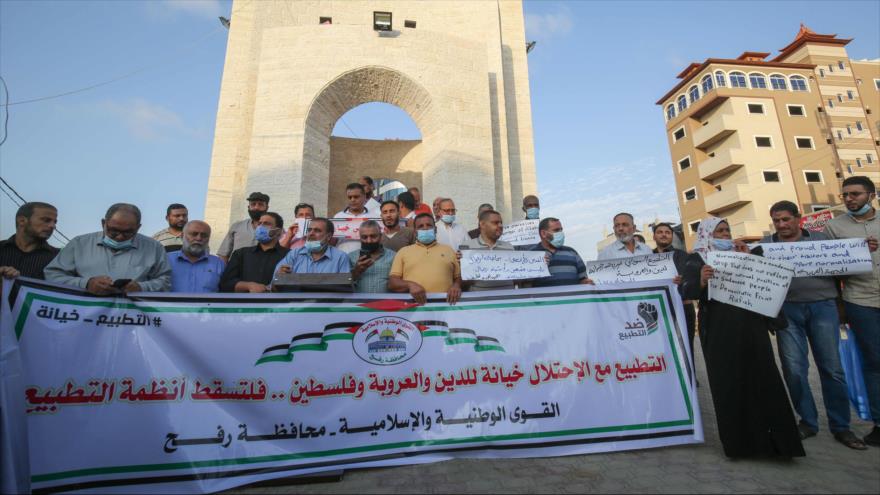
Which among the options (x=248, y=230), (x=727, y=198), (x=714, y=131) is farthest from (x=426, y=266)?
(x=714, y=131)

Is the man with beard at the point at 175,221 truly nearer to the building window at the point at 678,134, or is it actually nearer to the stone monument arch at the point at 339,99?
the stone monument arch at the point at 339,99

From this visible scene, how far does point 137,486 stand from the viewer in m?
2.32

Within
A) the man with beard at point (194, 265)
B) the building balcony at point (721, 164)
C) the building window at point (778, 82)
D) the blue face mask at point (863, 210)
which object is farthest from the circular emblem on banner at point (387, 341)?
the building window at point (778, 82)

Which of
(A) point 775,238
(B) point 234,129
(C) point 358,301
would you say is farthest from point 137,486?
(B) point 234,129

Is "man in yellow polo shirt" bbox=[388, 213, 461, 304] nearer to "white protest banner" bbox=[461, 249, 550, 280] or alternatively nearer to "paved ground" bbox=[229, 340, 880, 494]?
"white protest banner" bbox=[461, 249, 550, 280]

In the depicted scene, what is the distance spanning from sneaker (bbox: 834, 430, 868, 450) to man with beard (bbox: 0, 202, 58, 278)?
6349 millimetres

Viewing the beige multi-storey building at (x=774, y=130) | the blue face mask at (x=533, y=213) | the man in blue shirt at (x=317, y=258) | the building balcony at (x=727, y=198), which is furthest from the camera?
the beige multi-storey building at (x=774, y=130)

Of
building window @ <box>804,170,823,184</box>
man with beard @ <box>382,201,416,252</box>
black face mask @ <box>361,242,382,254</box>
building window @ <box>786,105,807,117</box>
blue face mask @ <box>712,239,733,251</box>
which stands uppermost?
building window @ <box>786,105,807,117</box>

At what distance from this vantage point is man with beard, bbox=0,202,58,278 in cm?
310

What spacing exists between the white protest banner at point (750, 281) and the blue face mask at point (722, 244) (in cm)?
36

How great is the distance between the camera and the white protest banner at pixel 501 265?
351 centimetres

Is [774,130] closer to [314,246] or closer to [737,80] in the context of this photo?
[737,80]

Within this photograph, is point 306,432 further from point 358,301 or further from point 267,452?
point 358,301

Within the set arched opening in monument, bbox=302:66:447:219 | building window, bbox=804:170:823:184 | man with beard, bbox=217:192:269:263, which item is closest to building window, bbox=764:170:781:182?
building window, bbox=804:170:823:184
